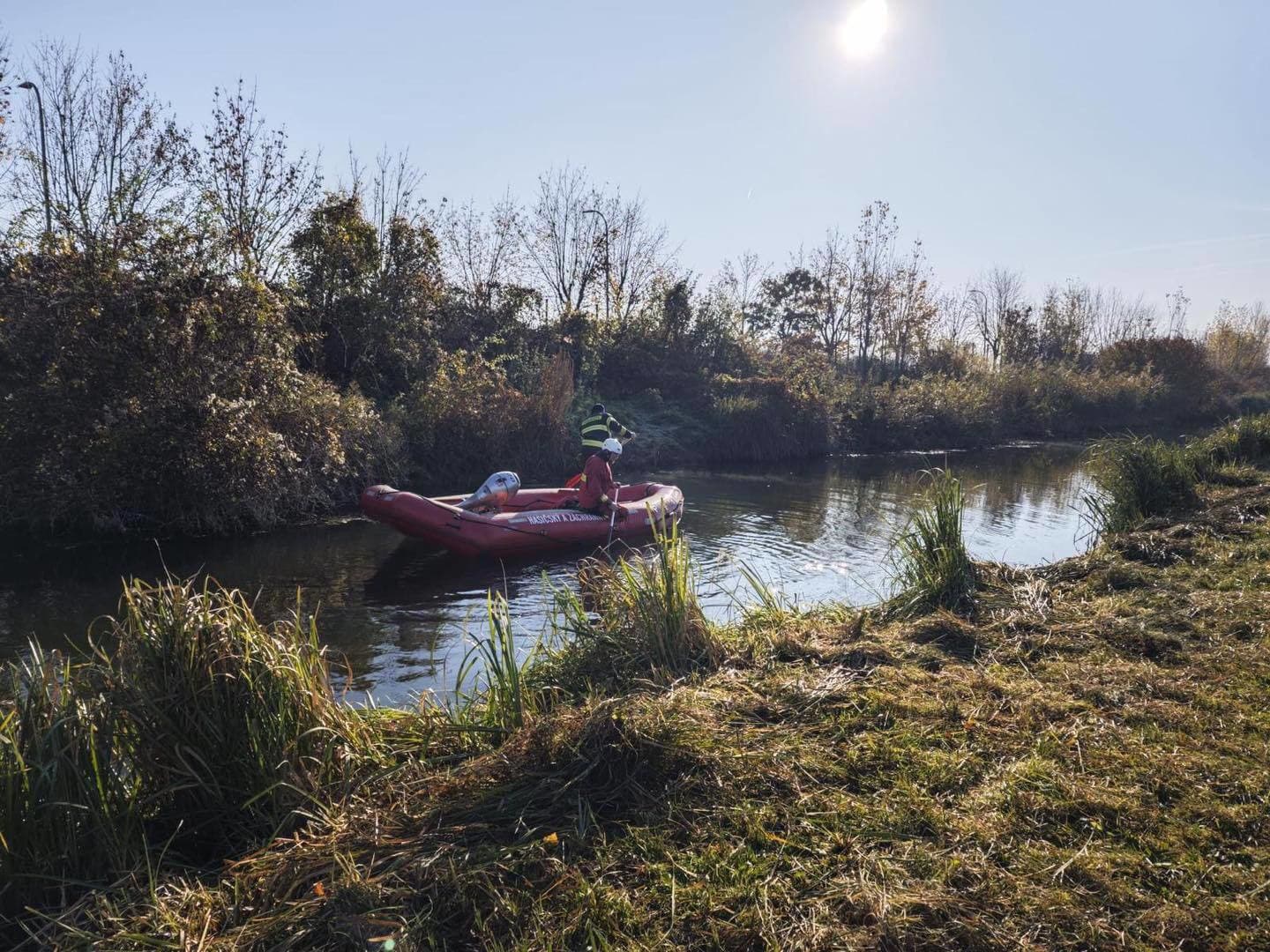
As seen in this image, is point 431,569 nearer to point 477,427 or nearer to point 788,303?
point 477,427

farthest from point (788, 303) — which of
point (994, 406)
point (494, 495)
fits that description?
point (494, 495)

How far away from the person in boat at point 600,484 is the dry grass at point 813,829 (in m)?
6.93

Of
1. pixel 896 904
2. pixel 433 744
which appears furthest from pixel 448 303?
pixel 896 904

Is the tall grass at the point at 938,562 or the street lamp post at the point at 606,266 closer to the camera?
the tall grass at the point at 938,562

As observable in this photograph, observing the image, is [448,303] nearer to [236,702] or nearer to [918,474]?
[918,474]

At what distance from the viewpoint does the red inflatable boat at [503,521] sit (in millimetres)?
10258

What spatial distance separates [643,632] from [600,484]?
6.69 metres

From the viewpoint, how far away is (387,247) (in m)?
19.0

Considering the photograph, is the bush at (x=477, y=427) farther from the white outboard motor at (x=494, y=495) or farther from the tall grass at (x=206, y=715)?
the tall grass at (x=206, y=715)

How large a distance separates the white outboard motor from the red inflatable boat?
25 mm

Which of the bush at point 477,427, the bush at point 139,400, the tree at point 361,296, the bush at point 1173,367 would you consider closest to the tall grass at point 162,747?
the bush at point 139,400

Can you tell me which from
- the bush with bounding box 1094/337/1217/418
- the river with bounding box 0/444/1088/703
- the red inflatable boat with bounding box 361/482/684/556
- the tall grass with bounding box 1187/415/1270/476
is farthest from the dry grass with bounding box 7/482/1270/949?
the bush with bounding box 1094/337/1217/418

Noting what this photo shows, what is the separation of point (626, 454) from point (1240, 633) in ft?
55.3

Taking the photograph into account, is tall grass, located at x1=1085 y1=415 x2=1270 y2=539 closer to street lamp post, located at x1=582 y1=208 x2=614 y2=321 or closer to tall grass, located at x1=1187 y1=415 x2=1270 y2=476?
tall grass, located at x1=1187 y1=415 x2=1270 y2=476
